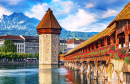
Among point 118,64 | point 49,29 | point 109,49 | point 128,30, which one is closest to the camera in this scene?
point 128,30

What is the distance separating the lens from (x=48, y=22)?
9025 cm

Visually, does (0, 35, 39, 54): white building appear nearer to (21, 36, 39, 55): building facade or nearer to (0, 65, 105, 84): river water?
(21, 36, 39, 55): building facade

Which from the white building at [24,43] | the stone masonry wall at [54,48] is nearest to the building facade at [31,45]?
the white building at [24,43]

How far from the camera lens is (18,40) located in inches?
5876

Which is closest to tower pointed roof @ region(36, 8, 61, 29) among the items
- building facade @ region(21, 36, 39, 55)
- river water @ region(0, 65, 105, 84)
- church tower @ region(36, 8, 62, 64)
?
church tower @ region(36, 8, 62, 64)

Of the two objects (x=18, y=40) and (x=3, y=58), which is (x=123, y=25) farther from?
(x=18, y=40)

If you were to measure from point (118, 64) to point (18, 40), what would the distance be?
137789 mm

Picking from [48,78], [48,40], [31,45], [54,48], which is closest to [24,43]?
[31,45]

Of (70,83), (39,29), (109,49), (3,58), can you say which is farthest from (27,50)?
(109,49)

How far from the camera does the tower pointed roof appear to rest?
89188 mm

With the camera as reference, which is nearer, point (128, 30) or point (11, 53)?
point (128, 30)

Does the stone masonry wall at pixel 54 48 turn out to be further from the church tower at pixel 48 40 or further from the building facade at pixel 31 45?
the building facade at pixel 31 45

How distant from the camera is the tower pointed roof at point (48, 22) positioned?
89.2 m

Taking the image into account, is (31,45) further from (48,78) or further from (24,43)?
(48,78)
